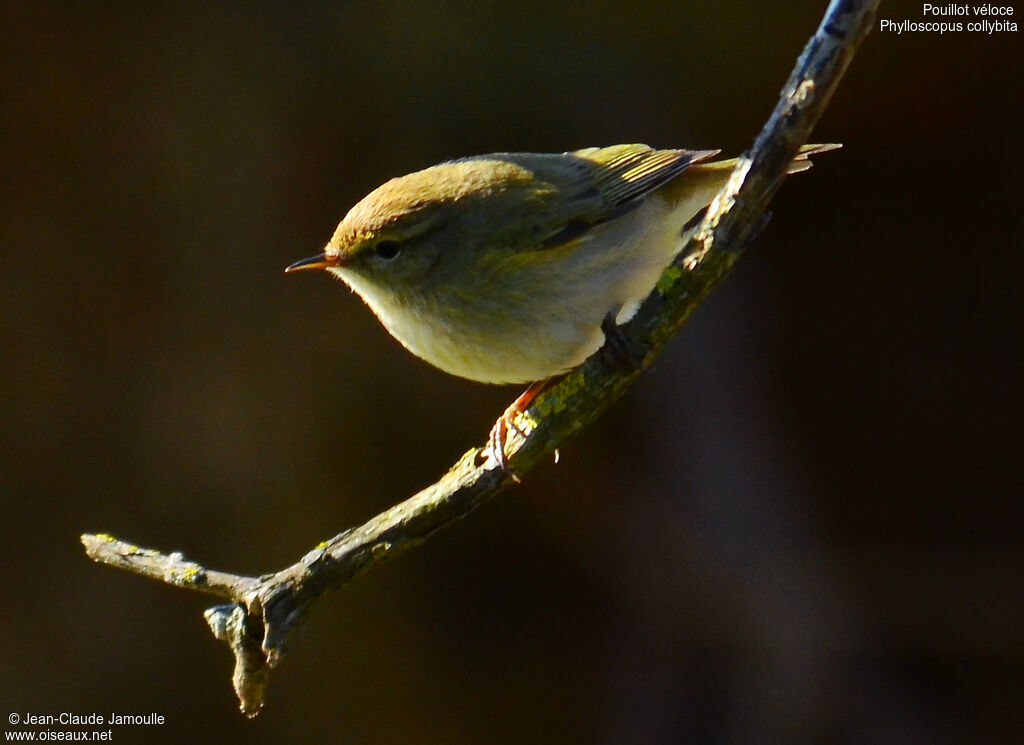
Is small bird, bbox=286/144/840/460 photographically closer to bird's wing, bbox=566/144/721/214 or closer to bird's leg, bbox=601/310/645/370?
bird's wing, bbox=566/144/721/214

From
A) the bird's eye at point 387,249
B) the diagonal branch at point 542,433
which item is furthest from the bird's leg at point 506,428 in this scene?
the bird's eye at point 387,249

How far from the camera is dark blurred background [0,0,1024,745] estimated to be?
4.71 metres

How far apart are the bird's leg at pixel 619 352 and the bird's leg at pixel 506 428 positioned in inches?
12.6

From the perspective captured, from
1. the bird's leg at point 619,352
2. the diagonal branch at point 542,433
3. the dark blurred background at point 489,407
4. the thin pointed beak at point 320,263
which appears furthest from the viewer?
the dark blurred background at point 489,407

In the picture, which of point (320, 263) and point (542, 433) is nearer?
point (542, 433)

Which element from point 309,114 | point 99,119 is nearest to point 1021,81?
point 309,114

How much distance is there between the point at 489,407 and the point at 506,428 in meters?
2.04

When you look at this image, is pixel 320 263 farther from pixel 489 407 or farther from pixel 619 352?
pixel 489 407

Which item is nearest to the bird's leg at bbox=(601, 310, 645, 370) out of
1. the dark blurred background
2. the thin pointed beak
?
the thin pointed beak

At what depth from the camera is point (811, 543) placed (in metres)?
5.25

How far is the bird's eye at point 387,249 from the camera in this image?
3133mm

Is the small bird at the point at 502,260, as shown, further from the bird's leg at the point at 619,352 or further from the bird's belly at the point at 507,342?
the bird's leg at the point at 619,352

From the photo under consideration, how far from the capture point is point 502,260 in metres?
3.08

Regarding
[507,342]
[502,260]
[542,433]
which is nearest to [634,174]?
[502,260]
